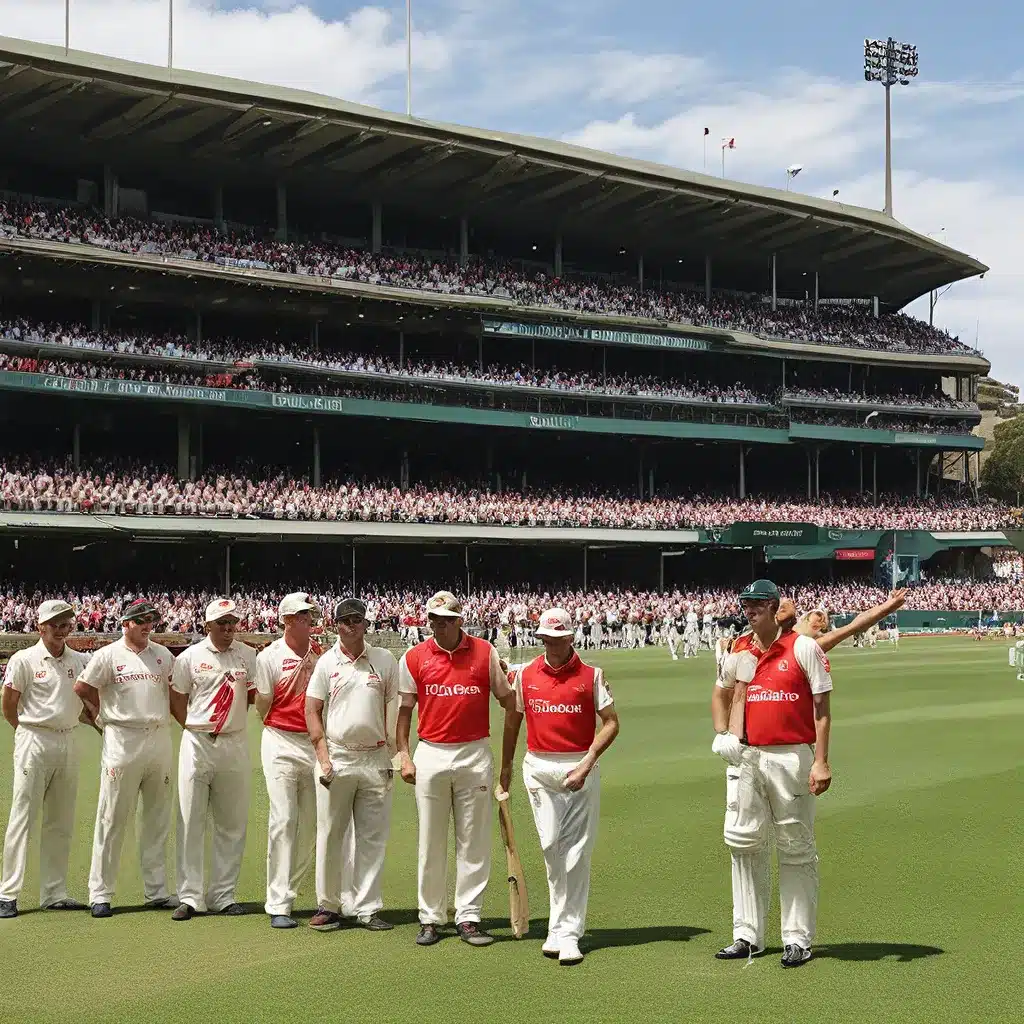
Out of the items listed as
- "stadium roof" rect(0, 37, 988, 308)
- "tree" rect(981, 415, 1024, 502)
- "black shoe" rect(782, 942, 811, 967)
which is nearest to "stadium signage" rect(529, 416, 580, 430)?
"stadium roof" rect(0, 37, 988, 308)

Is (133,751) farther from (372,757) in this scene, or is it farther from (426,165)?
(426,165)

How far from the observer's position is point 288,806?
914 centimetres

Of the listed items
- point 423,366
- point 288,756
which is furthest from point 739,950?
point 423,366

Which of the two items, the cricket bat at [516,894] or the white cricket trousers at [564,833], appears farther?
the cricket bat at [516,894]

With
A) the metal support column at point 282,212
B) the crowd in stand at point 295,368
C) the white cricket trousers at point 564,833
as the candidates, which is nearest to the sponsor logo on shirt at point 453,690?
the white cricket trousers at point 564,833

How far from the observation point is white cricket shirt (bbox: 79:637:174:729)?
31.2 feet

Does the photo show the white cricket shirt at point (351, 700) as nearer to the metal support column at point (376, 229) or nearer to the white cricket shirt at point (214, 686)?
the white cricket shirt at point (214, 686)

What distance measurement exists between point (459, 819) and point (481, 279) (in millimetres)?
50284

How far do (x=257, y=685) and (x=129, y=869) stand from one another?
250 cm

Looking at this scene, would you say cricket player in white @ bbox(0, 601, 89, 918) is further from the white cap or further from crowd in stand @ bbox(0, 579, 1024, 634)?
crowd in stand @ bbox(0, 579, 1024, 634)

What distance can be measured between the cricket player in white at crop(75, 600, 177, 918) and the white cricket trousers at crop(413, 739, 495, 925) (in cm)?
207

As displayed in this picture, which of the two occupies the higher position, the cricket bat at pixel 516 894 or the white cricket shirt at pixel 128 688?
the white cricket shirt at pixel 128 688

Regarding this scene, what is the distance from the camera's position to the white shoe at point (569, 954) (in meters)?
7.86

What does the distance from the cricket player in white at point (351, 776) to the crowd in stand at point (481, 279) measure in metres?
40.8
